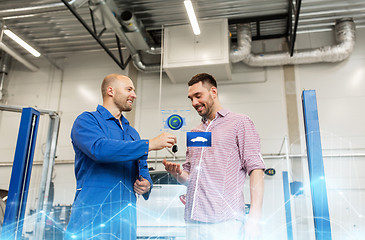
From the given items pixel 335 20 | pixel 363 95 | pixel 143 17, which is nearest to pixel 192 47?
pixel 143 17

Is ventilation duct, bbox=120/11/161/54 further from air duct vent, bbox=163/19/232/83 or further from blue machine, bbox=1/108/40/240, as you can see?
blue machine, bbox=1/108/40/240

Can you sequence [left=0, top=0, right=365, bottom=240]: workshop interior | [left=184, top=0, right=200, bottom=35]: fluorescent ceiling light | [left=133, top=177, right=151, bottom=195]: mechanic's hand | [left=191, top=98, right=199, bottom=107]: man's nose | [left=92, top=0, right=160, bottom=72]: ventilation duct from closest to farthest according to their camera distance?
1. [left=133, top=177, right=151, bottom=195]: mechanic's hand
2. [left=191, top=98, right=199, bottom=107]: man's nose
3. [left=184, top=0, right=200, bottom=35]: fluorescent ceiling light
4. [left=92, top=0, right=160, bottom=72]: ventilation duct
5. [left=0, top=0, right=365, bottom=240]: workshop interior

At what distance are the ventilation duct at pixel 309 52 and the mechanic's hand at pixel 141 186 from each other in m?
3.64

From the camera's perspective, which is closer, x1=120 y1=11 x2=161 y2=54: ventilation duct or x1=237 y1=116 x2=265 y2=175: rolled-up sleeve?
x1=237 y1=116 x2=265 y2=175: rolled-up sleeve

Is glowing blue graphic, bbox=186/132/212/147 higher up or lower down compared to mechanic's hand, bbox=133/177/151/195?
higher up

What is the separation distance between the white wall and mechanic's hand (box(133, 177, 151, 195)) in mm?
3035

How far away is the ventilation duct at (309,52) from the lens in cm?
473

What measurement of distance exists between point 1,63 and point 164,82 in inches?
126

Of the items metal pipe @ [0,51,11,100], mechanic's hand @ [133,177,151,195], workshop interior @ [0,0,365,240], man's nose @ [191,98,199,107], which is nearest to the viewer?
mechanic's hand @ [133,177,151,195]

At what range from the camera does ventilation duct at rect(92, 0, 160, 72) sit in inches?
166

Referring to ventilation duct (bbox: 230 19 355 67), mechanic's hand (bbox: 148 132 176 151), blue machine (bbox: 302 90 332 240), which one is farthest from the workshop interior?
mechanic's hand (bbox: 148 132 176 151)

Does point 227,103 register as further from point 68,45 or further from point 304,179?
point 68,45

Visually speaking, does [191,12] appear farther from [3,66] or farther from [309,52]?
[3,66]

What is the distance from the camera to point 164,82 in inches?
217
